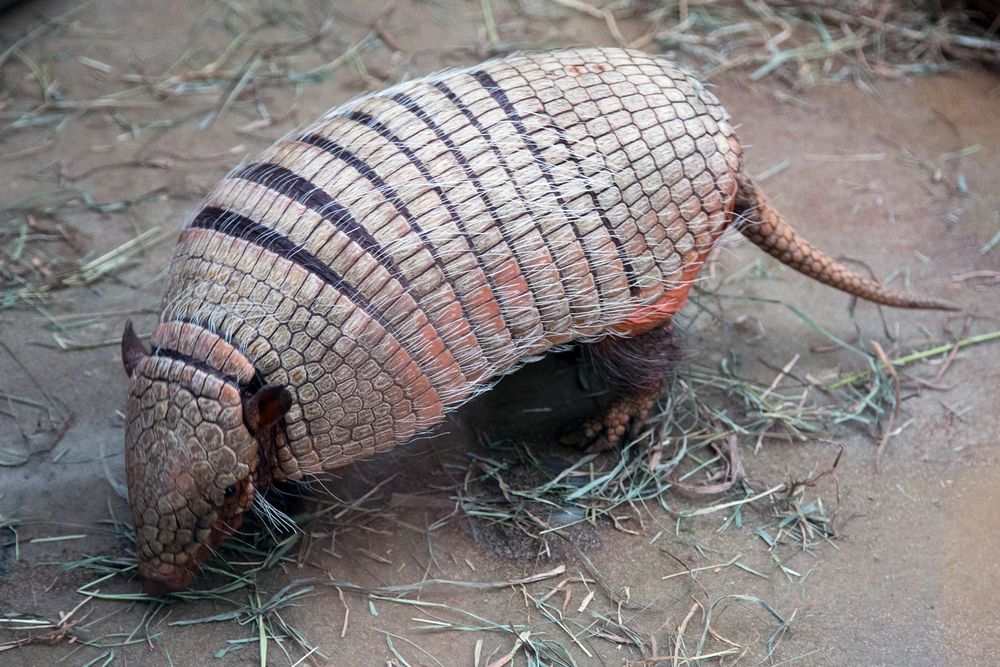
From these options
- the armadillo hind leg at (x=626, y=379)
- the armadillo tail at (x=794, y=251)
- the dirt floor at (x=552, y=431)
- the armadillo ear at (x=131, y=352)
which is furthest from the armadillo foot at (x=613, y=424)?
the armadillo ear at (x=131, y=352)

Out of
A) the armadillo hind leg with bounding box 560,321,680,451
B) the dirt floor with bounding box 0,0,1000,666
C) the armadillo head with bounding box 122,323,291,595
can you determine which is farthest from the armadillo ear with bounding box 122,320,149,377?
the armadillo hind leg with bounding box 560,321,680,451

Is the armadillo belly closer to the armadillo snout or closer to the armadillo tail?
the armadillo snout

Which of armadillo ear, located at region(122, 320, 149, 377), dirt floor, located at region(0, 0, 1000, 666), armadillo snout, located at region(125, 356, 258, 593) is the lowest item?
dirt floor, located at region(0, 0, 1000, 666)

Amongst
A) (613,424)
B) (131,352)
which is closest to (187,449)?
(131,352)

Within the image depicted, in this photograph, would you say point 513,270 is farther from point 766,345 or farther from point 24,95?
point 24,95

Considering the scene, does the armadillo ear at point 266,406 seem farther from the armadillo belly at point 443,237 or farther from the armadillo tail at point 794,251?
the armadillo tail at point 794,251

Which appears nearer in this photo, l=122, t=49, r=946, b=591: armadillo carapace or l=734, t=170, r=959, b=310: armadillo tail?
l=122, t=49, r=946, b=591: armadillo carapace
